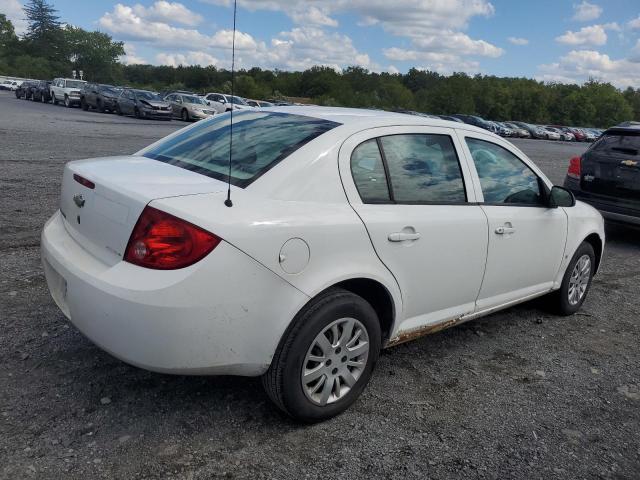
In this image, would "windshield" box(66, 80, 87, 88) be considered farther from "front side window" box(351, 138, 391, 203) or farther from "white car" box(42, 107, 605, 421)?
"front side window" box(351, 138, 391, 203)

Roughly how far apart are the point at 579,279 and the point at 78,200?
400 centimetres

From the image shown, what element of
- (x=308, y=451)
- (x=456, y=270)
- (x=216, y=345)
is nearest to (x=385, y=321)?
(x=456, y=270)

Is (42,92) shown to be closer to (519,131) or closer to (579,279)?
(519,131)

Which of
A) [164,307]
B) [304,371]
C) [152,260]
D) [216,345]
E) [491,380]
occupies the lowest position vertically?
[491,380]

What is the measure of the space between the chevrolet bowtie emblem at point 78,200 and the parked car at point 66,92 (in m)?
36.9

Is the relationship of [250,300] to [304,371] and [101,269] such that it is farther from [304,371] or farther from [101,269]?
[101,269]

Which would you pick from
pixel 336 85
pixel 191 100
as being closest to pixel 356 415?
pixel 191 100

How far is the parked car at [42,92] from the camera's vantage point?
41594 millimetres

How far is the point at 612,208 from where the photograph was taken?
7.56m

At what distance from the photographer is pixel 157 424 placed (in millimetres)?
2941

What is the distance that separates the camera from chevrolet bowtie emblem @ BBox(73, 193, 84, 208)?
3102 millimetres

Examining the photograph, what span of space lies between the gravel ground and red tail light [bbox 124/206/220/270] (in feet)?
2.89

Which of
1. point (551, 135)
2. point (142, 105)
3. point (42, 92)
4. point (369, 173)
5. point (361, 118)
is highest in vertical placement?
point (361, 118)

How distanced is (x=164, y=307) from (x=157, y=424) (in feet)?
2.53
